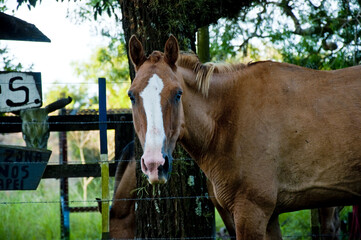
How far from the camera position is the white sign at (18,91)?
4.64 m

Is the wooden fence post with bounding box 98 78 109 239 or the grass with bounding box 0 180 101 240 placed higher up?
the wooden fence post with bounding box 98 78 109 239

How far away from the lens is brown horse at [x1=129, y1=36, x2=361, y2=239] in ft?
11.1

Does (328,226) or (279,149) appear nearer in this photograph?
(279,149)

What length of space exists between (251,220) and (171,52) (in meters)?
1.37

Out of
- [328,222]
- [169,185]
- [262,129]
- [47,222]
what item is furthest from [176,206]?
[47,222]

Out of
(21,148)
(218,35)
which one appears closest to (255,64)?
(21,148)

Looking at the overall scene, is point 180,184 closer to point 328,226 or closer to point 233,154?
point 233,154

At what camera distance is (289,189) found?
3.50 metres

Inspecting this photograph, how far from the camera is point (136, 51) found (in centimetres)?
351

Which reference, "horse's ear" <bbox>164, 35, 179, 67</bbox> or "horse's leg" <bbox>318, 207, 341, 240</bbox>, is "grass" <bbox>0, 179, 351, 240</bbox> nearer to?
"horse's leg" <bbox>318, 207, 341, 240</bbox>

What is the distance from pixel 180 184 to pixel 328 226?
2.88 meters

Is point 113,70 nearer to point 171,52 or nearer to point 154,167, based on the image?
point 171,52

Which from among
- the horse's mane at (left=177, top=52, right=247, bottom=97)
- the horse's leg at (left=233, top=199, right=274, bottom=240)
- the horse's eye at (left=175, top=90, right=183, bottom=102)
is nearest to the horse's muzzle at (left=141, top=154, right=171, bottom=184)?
the horse's eye at (left=175, top=90, right=183, bottom=102)

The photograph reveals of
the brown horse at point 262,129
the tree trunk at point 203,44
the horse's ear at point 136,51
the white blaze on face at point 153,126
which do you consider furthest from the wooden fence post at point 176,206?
the tree trunk at point 203,44
